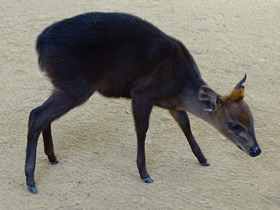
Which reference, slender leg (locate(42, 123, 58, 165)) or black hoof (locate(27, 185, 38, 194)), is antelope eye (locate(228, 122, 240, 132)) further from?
black hoof (locate(27, 185, 38, 194))

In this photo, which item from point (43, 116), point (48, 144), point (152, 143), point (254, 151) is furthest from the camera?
point (152, 143)

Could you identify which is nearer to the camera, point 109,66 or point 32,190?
point 32,190

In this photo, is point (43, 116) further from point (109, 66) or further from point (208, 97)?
point (208, 97)

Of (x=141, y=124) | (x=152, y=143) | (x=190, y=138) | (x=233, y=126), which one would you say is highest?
(x=233, y=126)

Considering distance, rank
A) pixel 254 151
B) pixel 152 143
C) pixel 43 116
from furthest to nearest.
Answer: pixel 152 143
pixel 43 116
pixel 254 151

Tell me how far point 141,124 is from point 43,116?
3.31 feet

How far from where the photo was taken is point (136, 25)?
5742 mm

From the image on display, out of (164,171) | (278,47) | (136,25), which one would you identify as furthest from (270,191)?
(278,47)

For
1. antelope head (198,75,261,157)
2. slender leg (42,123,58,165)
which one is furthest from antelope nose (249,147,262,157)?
slender leg (42,123,58,165)

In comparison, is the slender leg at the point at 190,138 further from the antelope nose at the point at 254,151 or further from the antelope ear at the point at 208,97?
the antelope nose at the point at 254,151

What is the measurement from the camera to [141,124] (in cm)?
570

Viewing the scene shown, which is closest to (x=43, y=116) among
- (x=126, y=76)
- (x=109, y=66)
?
(x=109, y=66)

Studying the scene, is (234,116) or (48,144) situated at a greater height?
(234,116)

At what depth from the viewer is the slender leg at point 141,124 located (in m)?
5.66
